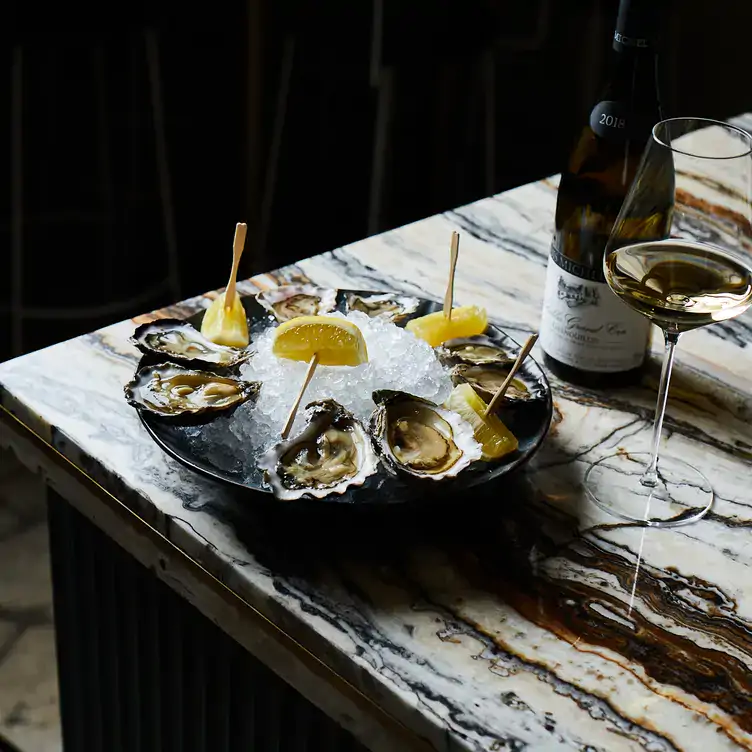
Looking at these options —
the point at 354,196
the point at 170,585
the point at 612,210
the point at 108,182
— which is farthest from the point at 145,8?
the point at 170,585

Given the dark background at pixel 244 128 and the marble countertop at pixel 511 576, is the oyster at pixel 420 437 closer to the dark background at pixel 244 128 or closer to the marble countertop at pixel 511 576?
the marble countertop at pixel 511 576

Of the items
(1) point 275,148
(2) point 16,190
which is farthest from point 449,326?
(1) point 275,148

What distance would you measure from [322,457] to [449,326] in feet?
0.70

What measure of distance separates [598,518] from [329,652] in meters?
0.24

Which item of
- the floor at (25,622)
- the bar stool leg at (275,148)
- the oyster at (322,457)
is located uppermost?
the oyster at (322,457)

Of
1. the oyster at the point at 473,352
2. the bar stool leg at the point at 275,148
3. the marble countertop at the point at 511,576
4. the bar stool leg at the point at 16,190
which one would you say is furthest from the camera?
the bar stool leg at the point at 275,148

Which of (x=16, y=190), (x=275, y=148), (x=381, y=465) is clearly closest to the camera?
(x=381, y=465)

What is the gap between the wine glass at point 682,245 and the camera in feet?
2.48

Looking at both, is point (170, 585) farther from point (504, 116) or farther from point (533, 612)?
point (504, 116)

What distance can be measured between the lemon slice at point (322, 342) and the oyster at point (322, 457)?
5 cm

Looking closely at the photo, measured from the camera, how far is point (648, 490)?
2.79 ft

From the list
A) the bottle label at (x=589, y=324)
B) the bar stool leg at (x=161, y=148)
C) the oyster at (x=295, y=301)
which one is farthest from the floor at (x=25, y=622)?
the bottle label at (x=589, y=324)

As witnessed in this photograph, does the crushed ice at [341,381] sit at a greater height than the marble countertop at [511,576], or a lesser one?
greater

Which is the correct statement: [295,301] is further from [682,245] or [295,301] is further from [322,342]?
[682,245]
